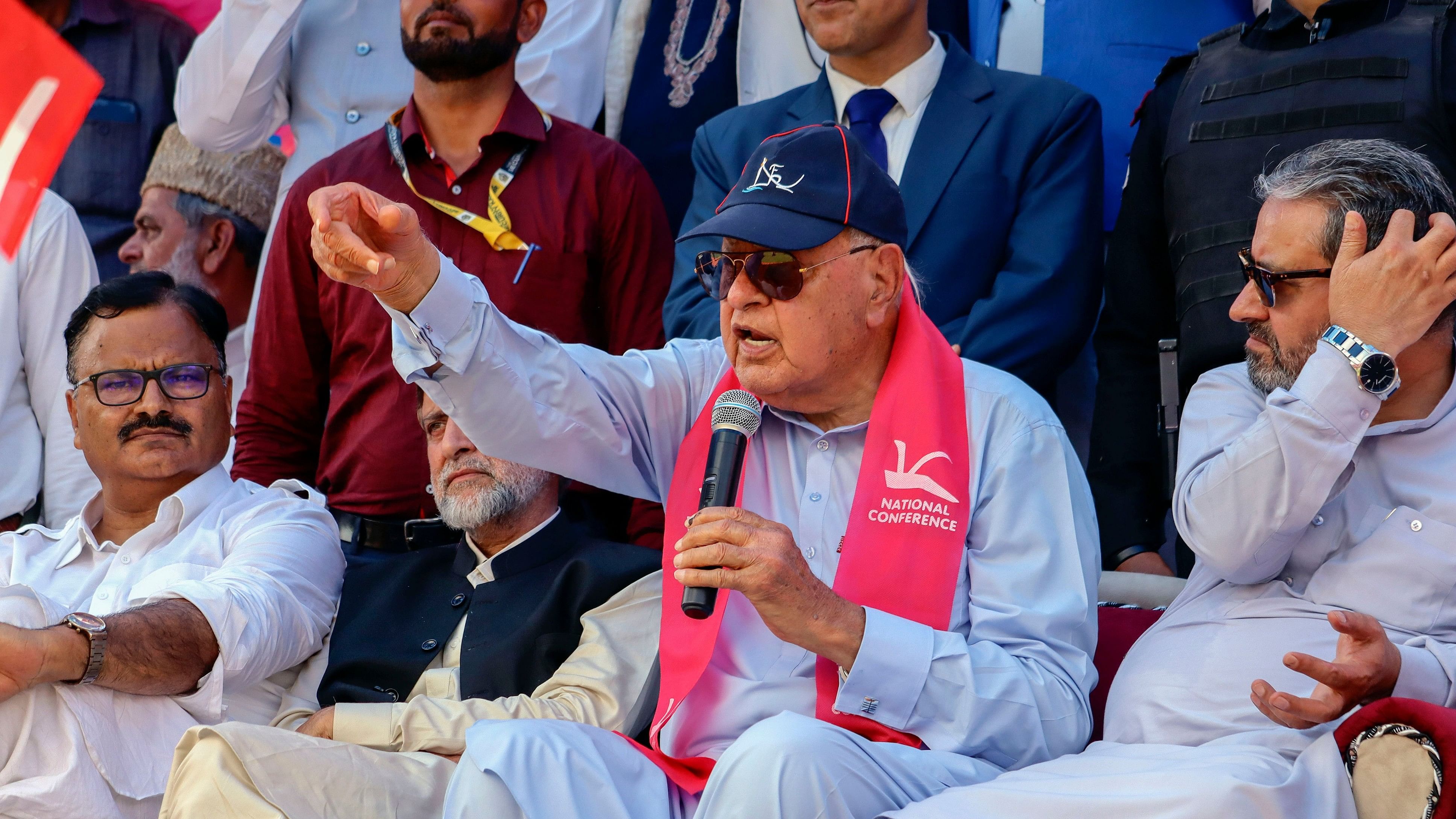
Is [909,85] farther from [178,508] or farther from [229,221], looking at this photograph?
[229,221]

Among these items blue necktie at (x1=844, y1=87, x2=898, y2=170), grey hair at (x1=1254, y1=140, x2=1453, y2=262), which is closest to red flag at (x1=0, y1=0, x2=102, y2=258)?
grey hair at (x1=1254, y1=140, x2=1453, y2=262)

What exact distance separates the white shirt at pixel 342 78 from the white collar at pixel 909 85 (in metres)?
1.16

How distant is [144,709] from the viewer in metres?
3.51

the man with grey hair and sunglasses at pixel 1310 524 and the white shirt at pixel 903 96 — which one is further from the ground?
the white shirt at pixel 903 96

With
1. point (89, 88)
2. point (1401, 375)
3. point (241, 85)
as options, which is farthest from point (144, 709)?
point (1401, 375)


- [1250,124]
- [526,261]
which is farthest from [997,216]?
[526,261]

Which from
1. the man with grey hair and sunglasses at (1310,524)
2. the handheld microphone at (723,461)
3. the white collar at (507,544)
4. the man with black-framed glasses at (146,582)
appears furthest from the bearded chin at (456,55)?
the man with grey hair and sunglasses at (1310,524)

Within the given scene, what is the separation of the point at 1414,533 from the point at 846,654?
3.63 feet

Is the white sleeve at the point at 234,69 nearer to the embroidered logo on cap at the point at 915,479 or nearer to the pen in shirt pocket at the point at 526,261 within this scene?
the pen in shirt pocket at the point at 526,261

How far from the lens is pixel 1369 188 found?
315cm

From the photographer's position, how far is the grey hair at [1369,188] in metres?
3.13

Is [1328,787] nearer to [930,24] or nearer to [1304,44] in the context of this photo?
[1304,44]

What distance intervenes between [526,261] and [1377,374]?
2.46m

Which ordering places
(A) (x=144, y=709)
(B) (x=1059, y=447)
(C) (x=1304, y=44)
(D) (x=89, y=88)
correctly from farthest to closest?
(C) (x=1304, y=44) < (A) (x=144, y=709) < (B) (x=1059, y=447) < (D) (x=89, y=88)
